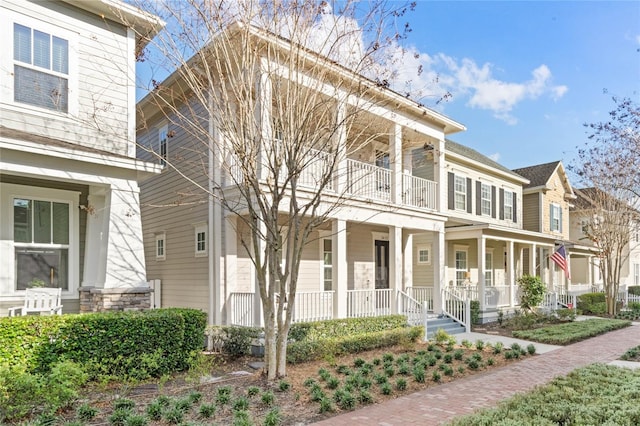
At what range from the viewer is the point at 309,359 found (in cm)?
888

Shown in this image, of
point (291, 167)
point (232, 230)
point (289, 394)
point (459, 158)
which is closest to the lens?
point (289, 394)

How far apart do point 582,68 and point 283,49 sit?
10140mm

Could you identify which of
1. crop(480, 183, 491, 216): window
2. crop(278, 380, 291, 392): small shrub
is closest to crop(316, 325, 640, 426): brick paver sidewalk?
crop(278, 380, 291, 392): small shrub

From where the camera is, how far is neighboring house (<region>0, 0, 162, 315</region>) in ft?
25.3

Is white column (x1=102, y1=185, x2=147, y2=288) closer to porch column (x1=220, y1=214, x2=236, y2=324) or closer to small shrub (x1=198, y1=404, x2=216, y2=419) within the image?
porch column (x1=220, y1=214, x2=236, y2=324)

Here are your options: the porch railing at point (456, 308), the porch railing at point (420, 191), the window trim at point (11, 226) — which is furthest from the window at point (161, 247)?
the porch railing at point (456, 308)

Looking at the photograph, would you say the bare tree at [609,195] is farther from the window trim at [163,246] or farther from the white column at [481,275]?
the window trim at [163,246]

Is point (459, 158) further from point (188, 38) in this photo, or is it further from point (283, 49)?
point (188, 38)

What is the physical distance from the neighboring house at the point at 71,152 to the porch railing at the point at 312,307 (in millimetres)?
3923

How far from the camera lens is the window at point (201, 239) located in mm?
11375

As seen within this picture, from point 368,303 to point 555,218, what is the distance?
1688cm

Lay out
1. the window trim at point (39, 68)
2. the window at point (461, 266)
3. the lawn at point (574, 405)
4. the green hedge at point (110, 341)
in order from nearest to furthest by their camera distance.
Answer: the lawn at point (574, 405)
the green hedge at point (110, 341)
the window trim at point (39, 68)
the window at point (461, 266)

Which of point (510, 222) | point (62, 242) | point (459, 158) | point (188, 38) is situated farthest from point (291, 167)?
point (510, 222)

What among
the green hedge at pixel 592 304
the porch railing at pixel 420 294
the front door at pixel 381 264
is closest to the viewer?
the porch railing at pixel 420 294
